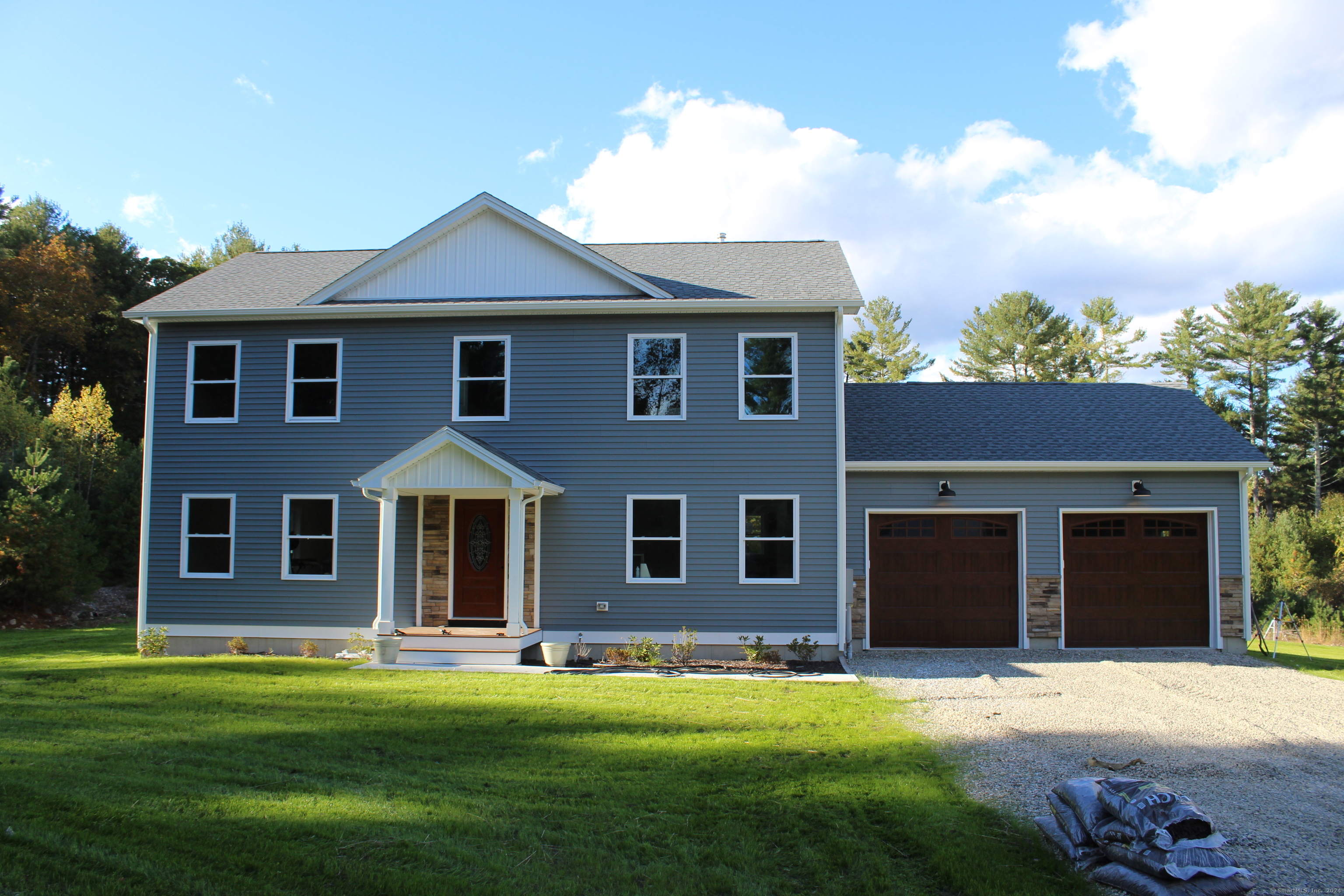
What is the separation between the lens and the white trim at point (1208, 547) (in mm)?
13266

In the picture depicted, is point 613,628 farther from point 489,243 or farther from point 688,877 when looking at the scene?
point 688,877

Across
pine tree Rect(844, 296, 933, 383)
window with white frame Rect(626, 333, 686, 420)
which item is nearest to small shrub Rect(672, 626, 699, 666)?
window with white frame Rect(626, 333, 686, 420)

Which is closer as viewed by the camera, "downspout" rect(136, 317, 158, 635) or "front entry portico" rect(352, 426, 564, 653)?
"front entry portico" rect(352, 426, 564, 653)

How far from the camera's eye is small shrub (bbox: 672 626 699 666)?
12.2m

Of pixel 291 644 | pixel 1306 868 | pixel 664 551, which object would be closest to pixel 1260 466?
pixel 664 551

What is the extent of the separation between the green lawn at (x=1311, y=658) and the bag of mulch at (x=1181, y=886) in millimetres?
9920

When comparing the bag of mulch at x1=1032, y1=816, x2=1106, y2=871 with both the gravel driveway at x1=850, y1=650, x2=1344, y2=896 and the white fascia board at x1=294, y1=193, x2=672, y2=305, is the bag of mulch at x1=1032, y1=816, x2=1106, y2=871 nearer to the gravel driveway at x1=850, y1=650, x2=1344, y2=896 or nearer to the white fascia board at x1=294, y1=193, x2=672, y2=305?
the gravel driveway at x1=850, y1=650, x2=1344, y2=896

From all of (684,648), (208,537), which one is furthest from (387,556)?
(684,648)

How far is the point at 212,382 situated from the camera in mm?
13477

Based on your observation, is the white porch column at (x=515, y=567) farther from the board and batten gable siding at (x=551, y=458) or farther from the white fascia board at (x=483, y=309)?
the white fascia board at (x=483, y=309)

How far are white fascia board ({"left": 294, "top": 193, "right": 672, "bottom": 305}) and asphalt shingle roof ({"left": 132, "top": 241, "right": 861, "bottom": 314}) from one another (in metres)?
0.44

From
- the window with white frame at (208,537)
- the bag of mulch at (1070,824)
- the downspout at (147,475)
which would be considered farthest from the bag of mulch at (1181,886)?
the downspout at (147,475)

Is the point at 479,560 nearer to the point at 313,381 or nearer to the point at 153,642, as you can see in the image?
the point at 313,381

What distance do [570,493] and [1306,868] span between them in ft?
32.5
